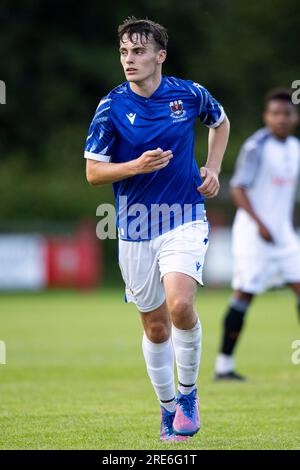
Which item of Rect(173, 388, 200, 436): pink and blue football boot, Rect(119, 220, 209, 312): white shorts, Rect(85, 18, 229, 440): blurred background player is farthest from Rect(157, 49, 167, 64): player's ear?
Rect(173, 388, 200, 436): pink and blue football boot

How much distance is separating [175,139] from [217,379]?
3.85 metres

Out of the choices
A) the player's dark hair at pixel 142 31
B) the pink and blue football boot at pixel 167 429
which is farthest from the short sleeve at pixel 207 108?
the pink and blue football boot at pixel 167 429

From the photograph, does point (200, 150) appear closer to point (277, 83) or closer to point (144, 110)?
point (277, 83)

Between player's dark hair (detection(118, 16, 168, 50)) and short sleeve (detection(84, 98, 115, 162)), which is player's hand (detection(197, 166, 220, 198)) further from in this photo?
player's dark hair (detection(118, 16, 168, 50))

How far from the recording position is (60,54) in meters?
34.4

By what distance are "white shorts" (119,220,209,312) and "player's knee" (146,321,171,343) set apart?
108 mm

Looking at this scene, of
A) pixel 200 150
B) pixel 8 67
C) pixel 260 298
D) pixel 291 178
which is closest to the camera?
pixel 291 178

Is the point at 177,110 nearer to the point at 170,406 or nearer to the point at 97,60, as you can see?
the point at 170,406

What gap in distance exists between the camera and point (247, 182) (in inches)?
405

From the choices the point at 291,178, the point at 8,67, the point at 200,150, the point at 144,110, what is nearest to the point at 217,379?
the point at 291,178

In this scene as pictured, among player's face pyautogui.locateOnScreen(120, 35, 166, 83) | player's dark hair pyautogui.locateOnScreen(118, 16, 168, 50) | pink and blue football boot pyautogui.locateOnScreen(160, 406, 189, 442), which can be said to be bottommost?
pink and blue football boot pyautogui.locateOnScreen(160, 406, 189, 442)

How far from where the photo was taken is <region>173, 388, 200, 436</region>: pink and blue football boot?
6418 millimetres

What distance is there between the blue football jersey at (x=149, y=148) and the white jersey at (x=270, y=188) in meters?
3.79

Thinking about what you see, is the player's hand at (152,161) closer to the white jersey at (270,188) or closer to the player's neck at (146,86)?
the player's neck at (146,86)
